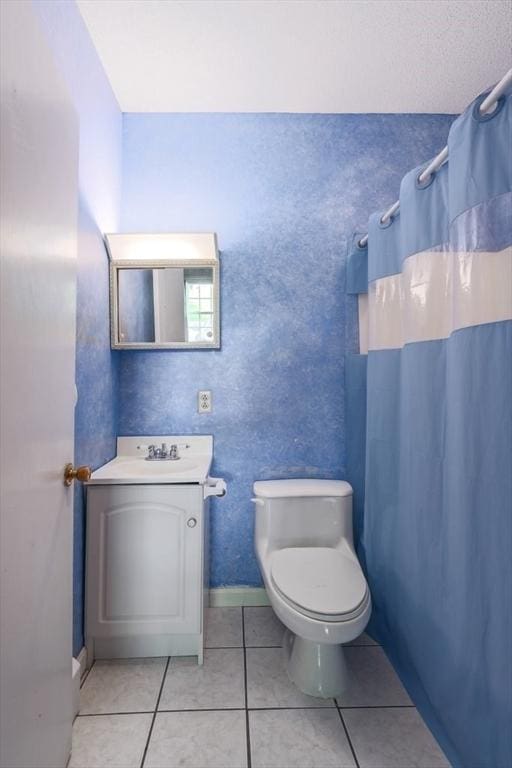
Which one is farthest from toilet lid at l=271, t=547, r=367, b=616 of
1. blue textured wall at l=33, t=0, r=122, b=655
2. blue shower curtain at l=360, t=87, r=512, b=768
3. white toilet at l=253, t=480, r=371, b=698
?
blue textured wall at l=33, t=0, r=122, b=655

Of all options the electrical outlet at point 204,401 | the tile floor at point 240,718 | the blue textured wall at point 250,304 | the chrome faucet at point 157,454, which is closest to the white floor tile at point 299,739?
the tile floor at point 240,718

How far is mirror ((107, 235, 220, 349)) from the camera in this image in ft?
6.21

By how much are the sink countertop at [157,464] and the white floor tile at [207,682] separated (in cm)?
73

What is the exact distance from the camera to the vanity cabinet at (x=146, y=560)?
1503 mm

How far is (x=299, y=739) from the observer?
1206mm

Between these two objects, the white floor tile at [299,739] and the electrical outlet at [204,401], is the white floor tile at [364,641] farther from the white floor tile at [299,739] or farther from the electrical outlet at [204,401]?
the electrical outlet at [204,401]

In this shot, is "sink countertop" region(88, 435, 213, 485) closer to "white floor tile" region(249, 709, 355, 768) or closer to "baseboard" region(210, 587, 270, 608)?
"baseboard" region(210, 587, 270, 608)

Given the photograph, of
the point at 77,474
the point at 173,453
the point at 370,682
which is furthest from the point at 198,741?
the point at 173,453

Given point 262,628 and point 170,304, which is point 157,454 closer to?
point 170,304

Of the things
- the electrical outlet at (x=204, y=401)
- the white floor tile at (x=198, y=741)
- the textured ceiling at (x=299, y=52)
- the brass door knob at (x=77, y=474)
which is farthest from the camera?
the electrical outlet at (x=204, y=401)

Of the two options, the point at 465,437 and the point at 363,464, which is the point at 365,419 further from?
the point at 465,437

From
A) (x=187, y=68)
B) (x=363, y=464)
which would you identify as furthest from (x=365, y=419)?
(x=187, y=68)

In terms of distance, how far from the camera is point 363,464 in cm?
184

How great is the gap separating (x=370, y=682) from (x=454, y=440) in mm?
1062
